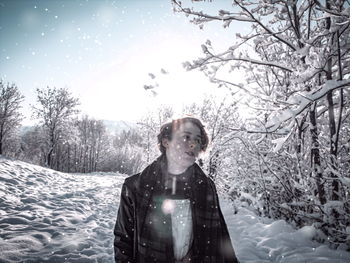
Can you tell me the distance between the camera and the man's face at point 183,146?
71.6 inches

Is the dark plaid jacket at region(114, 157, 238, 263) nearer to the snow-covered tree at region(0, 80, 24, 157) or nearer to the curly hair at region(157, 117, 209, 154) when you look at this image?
the curly hair at region(157, 117, 209, 154)

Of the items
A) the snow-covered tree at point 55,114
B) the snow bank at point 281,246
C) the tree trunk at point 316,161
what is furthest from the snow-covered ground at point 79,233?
the snow-covered tree at point 55,114

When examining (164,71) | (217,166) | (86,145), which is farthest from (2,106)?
(164,71)

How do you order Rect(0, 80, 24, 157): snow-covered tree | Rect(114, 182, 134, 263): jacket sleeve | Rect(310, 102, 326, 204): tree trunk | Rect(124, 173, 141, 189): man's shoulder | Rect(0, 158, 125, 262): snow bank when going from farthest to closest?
1. Rect(0, 80, 24, 157): snow-covered tree
2. Rect(0, 158, 125, 262): snow bank
3. Rect(310, 102, 326, 204): tree trunk
4. Rect(124, 173, 141, 189): man's shoulder
5. Rect(114, 182, 134, 263): jacket sleeve

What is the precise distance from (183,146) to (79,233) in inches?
174

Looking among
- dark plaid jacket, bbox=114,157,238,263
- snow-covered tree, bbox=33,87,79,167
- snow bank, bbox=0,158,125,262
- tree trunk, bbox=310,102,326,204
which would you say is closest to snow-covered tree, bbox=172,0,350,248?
tree trunk, bbox=310,102,326,204

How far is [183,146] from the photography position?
1.85m

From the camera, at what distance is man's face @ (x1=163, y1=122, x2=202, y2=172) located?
182cm

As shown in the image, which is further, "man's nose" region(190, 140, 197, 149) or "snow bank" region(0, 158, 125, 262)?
"snow bank" region(0, 158, 125, 262)

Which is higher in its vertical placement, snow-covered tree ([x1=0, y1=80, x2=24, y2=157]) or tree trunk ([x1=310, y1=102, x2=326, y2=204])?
snow-covered tree ([x1=0, y1=80, x2=24, y2=157])

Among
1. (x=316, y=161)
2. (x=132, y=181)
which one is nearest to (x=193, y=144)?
(x=132, y=181)

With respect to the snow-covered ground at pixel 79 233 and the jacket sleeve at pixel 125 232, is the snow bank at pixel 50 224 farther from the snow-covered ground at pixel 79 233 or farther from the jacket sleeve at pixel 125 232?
the jacket sleeve at pixel 125 232

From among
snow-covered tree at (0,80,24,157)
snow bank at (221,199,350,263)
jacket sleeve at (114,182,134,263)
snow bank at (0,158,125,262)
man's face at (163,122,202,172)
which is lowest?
snow bank at (0,158,125,262)

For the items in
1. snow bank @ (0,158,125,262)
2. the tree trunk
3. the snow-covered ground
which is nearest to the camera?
the tree trunk
